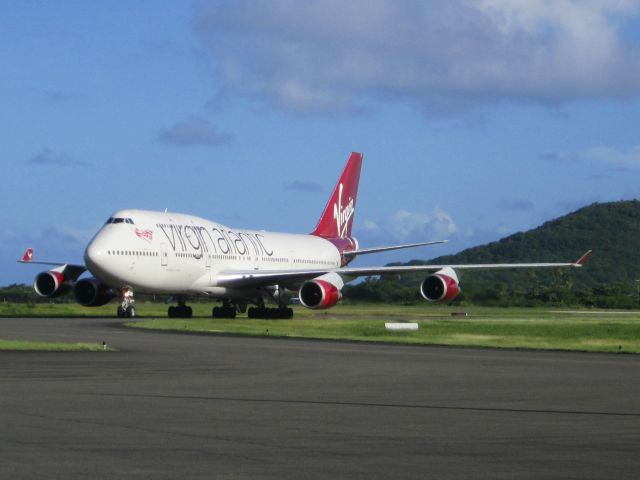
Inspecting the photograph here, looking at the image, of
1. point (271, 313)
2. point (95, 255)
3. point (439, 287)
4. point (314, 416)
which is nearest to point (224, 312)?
point (271, 313)

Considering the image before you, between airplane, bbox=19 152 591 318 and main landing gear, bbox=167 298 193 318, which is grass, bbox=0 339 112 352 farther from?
main landing gear, bbox=167 298 193 318

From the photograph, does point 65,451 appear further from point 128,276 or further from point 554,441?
point 128,276

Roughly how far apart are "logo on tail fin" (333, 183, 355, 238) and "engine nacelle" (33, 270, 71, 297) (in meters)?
17.0

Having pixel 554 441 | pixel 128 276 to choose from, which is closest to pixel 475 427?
pixel 554 441

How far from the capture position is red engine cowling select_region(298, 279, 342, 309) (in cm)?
5072

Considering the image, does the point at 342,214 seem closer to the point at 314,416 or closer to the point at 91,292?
the point at 91,292

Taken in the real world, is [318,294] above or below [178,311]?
above

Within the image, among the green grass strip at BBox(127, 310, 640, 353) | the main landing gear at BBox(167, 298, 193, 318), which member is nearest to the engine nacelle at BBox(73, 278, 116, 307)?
the main landing gear at BBox(167, 298, 193, 318)

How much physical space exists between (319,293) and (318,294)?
9cm

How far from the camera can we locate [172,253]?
50531 mm

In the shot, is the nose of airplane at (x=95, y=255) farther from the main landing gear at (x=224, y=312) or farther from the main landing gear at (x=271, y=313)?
the main landing gear at (x=271, y=313)

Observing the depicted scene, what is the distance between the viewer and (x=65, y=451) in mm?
10758

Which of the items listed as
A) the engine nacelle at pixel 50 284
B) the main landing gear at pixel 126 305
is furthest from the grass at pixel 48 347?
the engine nacelle at pixel 50 284

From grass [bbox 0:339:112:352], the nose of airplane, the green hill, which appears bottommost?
grass [bbox 0:339:112:352]
